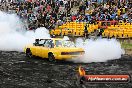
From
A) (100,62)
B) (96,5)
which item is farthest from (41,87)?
(96,5)

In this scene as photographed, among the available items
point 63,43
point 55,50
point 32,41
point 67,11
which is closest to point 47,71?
point 55,50

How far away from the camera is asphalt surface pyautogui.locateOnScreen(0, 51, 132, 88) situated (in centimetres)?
1630

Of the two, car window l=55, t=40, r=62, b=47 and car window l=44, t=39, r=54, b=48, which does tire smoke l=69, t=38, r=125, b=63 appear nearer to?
car window l=55, t=40, r=62, b=47

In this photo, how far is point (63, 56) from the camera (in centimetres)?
2334

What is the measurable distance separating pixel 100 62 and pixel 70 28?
465 inches

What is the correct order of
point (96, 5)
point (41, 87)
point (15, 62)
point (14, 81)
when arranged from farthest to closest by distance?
point (96, 5)
point (15, 62)
point (14, 81)
point (41, 87)

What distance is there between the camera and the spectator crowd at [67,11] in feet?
118

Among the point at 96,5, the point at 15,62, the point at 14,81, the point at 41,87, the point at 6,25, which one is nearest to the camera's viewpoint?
the point at 41,87

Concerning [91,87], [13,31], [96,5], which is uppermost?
[96,5]

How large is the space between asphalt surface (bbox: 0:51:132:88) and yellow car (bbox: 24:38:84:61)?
16.9 inches

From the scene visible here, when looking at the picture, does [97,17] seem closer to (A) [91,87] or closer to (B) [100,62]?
(B) [100,62]

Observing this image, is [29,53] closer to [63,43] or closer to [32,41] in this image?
[63,43]

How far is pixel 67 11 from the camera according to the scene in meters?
39.5

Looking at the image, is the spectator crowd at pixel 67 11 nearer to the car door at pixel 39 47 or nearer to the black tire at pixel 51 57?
the car door at pixel 39 47
